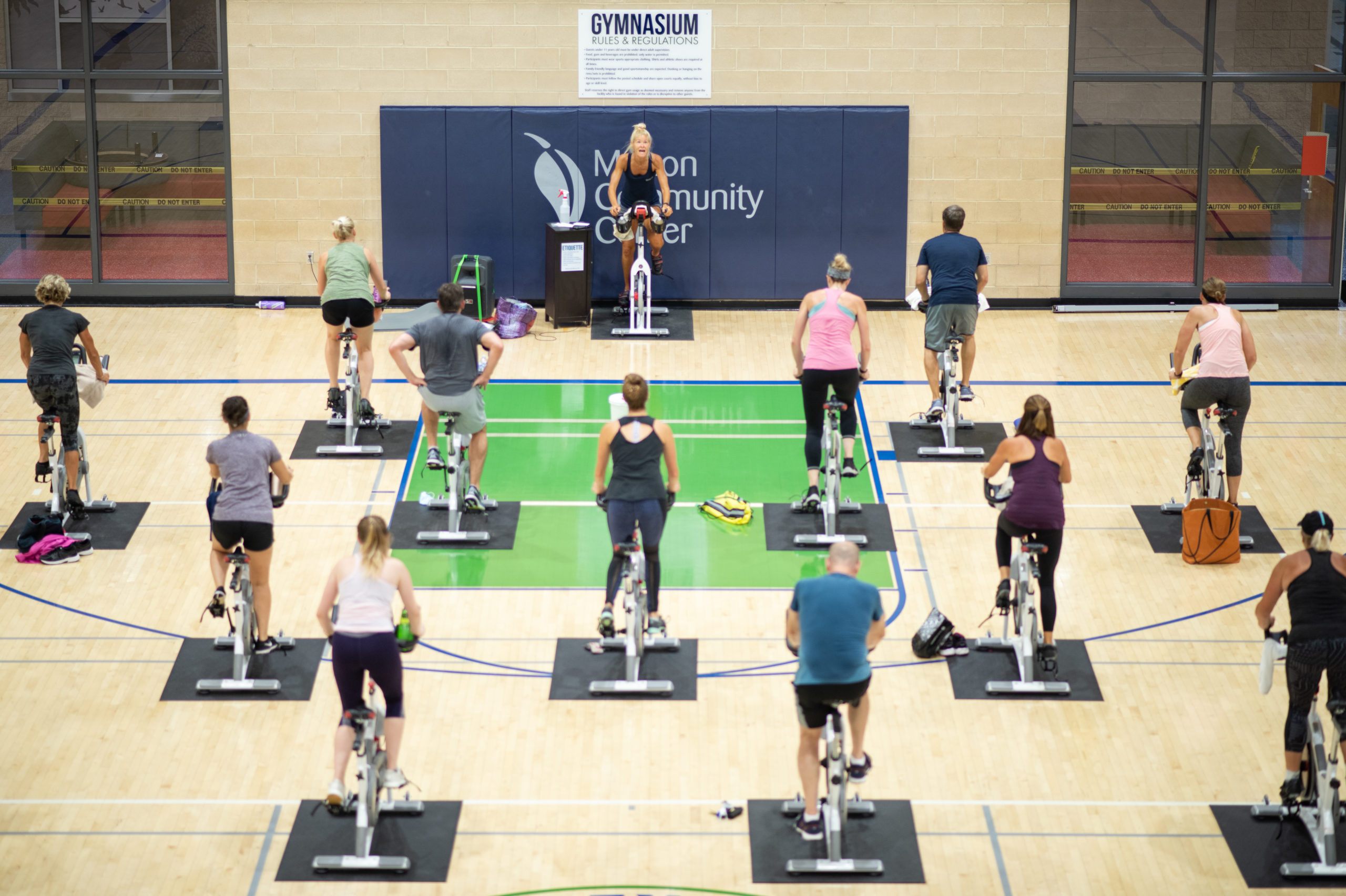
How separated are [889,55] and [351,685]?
36.2 ft

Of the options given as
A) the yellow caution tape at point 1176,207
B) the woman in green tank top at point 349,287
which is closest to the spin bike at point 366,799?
the woman in green tank top at point 349,287

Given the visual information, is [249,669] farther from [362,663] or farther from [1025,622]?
[1025,622]

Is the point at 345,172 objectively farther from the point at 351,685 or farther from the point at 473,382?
the point at 351,685

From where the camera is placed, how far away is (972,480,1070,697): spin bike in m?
9.09

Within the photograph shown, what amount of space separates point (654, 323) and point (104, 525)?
6.63 m

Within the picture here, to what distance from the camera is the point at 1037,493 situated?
8984 mm

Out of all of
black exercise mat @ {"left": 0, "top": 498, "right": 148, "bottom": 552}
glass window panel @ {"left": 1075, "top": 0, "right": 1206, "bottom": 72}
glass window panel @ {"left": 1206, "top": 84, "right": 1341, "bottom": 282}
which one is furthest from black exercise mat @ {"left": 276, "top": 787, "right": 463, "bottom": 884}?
glass window panel @ {"left": 1075, "top": 0, "right": 1206, "bottom": 72}

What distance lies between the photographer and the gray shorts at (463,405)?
11.0 metres

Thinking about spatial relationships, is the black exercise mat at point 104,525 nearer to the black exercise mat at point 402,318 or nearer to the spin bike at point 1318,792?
the black exercise mat at point 402,318

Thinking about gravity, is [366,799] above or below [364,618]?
below

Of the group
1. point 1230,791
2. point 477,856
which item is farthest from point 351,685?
point 1230,791

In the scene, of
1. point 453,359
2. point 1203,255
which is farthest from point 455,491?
point 1203,255

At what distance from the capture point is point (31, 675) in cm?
938

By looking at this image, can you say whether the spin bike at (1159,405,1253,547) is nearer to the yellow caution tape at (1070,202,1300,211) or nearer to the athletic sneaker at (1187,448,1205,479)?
the athletic sneaker at (1187,448,1205,479)
